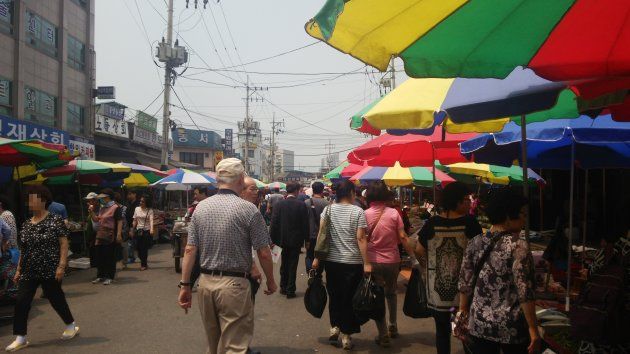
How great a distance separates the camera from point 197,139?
61.2 metres

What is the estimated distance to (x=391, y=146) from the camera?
6195 millimetres

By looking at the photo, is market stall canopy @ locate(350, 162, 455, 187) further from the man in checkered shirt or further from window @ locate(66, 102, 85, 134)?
window @ locate(66, 102, 85, 134)

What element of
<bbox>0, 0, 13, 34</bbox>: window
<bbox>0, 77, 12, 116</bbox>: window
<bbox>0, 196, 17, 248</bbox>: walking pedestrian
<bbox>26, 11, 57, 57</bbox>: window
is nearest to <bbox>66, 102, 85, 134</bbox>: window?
<bbox>26, 11, 57, 57</bbox>: window

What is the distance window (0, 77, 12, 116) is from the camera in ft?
56.8

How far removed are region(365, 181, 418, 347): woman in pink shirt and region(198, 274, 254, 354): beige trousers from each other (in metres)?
2.07

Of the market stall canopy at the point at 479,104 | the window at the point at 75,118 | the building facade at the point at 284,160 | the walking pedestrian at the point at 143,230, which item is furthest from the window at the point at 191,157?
the building facade at the point at 284,160

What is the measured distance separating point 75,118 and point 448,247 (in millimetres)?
22970

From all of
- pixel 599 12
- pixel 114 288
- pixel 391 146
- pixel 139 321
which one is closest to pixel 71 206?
pixel 114 288

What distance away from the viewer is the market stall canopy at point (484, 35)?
2318 millimetres

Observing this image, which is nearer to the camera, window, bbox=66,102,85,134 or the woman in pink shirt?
the woman in pink shirt

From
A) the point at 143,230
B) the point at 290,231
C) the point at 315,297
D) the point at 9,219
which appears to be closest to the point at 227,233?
the point at 315,297

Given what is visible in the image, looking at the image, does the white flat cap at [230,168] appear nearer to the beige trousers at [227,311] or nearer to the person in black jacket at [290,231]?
the beige trousers at [227,311]

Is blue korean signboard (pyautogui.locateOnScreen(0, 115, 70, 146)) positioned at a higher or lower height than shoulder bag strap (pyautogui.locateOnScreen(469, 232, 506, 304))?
higher

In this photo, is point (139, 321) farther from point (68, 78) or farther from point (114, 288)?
point (68, 78)
